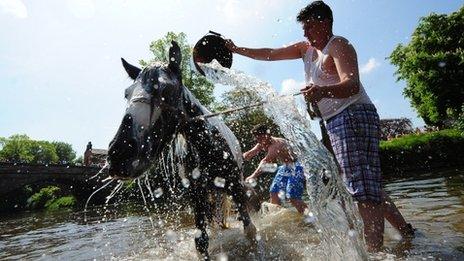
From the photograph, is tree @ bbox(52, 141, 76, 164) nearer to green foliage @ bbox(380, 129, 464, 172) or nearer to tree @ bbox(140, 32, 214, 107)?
tree @ bbox(140, 32, 214, 107)

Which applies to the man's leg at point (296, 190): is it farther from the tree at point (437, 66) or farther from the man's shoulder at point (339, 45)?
the tree at point (437, 66)

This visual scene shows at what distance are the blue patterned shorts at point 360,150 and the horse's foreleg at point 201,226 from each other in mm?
1711

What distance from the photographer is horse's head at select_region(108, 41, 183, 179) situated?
268 cm

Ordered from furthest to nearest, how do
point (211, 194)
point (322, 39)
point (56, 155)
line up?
point (56, 155)
point (211, 194)
point (322, 39)

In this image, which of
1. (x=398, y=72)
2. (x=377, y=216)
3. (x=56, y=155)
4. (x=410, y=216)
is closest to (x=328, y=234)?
(x=377, y=216)

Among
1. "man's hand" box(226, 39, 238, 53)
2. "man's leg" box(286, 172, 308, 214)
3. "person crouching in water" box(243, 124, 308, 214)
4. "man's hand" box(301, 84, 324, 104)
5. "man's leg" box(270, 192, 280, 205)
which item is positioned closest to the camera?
"man's hand" box(301, 84, 324, 104)

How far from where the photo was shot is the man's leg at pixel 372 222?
2.99m

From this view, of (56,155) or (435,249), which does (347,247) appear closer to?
(435,249)

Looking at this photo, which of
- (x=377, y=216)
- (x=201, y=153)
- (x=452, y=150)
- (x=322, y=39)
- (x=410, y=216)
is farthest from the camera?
(x=452, y=150)

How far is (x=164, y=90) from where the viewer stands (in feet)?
10.9

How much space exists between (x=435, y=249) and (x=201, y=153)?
2506 millimetres

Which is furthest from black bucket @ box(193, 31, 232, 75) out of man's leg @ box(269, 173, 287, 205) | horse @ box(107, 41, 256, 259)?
man's leg @ box(269, 173, 287, 205)

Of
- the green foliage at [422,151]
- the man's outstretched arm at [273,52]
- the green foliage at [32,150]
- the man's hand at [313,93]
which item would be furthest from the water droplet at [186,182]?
the green foliage at [32,150]

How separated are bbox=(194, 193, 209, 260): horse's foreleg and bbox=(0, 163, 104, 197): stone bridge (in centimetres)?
2635
